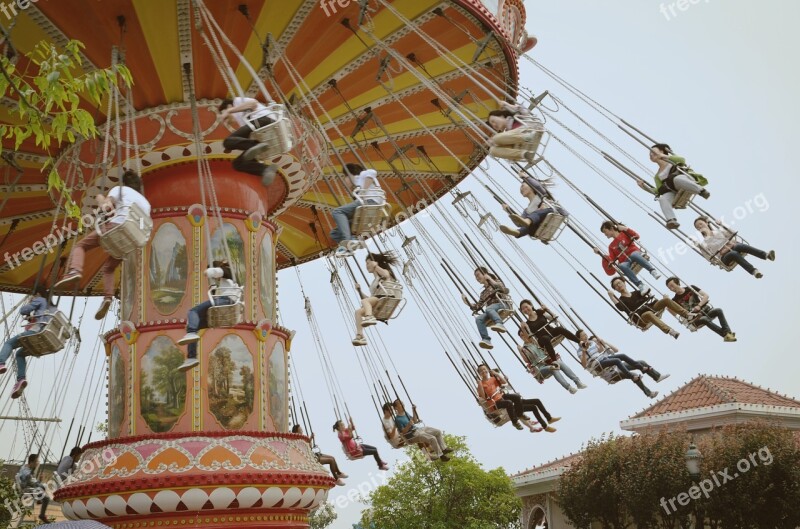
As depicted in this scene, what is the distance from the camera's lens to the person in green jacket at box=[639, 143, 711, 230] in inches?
423

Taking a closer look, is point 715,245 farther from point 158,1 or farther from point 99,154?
point 99,154

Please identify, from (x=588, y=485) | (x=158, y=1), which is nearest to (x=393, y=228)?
(x=158, y=1)

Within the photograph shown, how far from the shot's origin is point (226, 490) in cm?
1024

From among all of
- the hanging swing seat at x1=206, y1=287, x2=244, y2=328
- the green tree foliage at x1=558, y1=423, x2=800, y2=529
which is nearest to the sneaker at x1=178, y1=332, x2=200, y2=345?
the hanging swing seat at x1=206, y1=287, x2=244, y2=328

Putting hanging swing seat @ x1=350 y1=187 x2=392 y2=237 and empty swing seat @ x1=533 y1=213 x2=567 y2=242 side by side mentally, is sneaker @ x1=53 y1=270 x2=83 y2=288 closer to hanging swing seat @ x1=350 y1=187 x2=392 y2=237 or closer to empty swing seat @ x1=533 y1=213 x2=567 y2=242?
hanging swing seat @ x1=350 y1=187 x2=392 y2=237

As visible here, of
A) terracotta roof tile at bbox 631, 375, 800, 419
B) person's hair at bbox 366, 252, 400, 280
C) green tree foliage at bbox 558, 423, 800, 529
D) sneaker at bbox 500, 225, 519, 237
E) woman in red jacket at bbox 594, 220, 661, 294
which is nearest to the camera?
person's hair at bbox 366, 252, 400, 280

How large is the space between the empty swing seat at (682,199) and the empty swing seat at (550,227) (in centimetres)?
160

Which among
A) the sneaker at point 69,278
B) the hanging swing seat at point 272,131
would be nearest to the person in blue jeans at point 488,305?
the hanging swing seat at point 272,131

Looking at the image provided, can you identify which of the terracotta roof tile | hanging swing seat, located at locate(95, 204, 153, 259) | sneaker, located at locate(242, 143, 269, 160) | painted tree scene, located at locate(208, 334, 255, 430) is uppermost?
the terracotta roof tile

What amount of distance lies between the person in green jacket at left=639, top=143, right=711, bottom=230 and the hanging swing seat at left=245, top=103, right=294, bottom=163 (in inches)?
222

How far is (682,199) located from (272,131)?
5.97 metres

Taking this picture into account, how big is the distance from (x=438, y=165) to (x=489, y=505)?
612 inches

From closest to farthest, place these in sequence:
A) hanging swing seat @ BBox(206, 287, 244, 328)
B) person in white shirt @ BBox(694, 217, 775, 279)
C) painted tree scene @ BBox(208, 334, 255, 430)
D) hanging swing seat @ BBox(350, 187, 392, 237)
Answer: hanging swing seat @ BBox(206, 287, 244, 328)
hanging swing seat @ BBox(350, 187, 392, 237)
painted tree scene @ BBox(208, 334, 255, 430)
person in white shirt @ BBox(694, 217, 775, 279)

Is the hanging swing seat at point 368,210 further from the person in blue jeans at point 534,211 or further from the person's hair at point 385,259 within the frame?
the person in blue jeans at point 534,211
